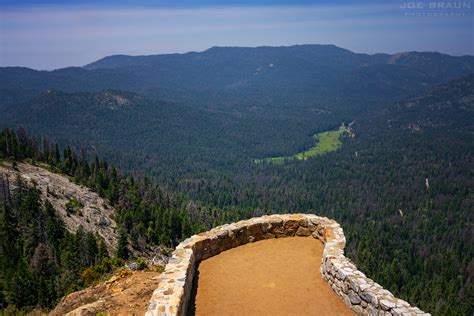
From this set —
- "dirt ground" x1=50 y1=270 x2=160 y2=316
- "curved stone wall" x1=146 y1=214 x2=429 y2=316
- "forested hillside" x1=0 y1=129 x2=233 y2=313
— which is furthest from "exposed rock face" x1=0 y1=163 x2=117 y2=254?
"curved stone wall" x1=146 y1=214 x2=429 y2=316

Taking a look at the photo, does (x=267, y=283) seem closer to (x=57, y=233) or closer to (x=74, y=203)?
(x=57, y=233)

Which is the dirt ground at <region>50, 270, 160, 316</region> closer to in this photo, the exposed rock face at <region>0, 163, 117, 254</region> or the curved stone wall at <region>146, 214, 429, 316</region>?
the curved stone wall at <region>146, 214, 429, 316</region>

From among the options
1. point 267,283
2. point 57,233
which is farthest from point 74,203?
point 267,283

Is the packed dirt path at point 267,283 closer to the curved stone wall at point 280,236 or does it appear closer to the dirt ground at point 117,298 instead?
the curved stone wall at point 280,236

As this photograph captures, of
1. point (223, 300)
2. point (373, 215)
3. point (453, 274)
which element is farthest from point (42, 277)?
point (373, 215)

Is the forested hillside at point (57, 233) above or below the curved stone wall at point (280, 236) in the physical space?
below

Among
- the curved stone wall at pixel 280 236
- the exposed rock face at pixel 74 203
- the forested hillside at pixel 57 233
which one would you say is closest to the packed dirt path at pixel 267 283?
the curved stone wall at pixel 280 236
